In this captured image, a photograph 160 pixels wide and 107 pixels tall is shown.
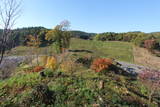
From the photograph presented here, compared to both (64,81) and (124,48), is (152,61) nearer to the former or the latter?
(124,48)

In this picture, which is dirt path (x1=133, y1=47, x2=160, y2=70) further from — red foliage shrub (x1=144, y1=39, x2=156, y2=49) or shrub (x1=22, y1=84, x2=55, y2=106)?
shrub (x1=22, y1=84, x2=55, y2=106)

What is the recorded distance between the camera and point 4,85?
273 inches

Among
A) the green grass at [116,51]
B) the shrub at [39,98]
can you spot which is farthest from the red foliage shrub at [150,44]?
the shrub at [39,98]

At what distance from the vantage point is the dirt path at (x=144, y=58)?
83.5 ft

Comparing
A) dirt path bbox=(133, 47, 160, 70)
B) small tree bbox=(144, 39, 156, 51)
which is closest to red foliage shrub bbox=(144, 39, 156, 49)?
small tree bbox=(144, 39, 156, 51)

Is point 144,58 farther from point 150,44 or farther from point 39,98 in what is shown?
point 39,98

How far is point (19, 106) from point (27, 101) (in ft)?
1.13

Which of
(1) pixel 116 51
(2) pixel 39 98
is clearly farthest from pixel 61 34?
(2) pixel 39 98

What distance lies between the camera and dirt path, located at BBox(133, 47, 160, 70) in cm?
2546

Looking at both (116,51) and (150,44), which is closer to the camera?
(150,44)

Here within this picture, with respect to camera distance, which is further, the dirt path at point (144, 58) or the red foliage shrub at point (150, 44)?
the red foliage shrub at point (150, 44)

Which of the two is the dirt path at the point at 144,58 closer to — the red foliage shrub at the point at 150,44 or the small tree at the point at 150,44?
the small tree at the point at 150,44

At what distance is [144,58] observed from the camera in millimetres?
28453

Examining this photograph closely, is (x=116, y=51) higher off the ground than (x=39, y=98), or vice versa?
(x=39, y=98)
